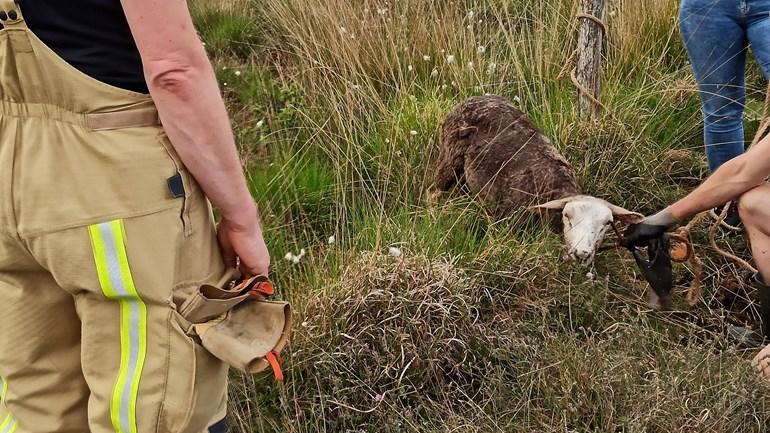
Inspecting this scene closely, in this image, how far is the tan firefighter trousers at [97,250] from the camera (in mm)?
1389

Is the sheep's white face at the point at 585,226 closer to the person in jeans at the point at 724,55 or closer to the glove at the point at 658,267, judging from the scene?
the glove at the point at 658,267

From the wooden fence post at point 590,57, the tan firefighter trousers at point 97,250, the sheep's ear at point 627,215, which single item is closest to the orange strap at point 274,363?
the tan firefighter trousers at point 97,250

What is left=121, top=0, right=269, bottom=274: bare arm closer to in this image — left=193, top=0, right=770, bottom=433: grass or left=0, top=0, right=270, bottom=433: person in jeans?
left=0, top=0, right=270, bottom=433: person in jeans

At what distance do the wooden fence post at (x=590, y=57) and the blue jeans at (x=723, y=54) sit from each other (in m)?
0.60

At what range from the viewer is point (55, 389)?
65.9 inches

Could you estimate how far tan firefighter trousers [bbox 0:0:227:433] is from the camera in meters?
1.39

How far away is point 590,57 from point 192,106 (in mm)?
3463

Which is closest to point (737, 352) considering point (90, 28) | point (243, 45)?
point (90, 28)

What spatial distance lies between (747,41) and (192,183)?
3.27 meters

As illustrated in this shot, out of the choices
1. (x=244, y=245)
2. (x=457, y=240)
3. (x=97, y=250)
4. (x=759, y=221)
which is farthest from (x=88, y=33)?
(x=759, y=221)

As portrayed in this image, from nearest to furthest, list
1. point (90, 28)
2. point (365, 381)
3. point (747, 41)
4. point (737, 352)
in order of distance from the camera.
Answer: point (90, 28), point (365, 381), point (737, 352), point (747, 41)

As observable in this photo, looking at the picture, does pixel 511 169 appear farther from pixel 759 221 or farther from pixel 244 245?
pixel 244 245

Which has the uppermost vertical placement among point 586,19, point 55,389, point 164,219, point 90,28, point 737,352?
point 90,28

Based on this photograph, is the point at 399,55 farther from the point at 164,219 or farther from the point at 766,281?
the point at 164,219
